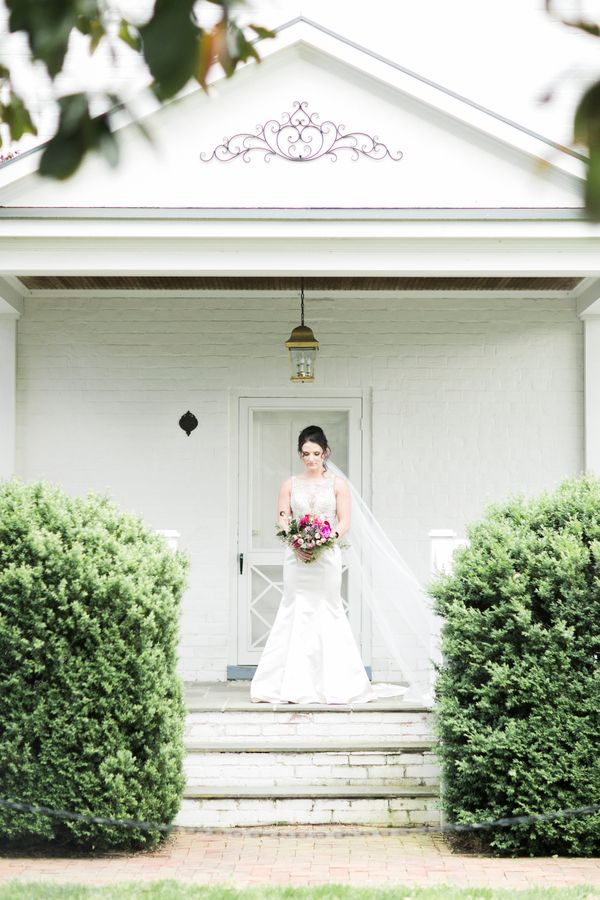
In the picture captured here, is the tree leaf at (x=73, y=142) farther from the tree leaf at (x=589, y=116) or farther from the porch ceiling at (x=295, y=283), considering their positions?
the porch ceiling at (x=295, y=283)

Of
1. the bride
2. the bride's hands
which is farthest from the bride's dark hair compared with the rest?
the bride's hands

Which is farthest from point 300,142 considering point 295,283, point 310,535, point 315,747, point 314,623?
point 315,747

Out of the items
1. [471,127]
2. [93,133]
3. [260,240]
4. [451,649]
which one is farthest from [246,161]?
[93,133]

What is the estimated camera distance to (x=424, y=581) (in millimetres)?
9875

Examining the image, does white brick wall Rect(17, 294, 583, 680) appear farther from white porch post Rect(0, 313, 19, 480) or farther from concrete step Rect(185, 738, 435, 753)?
concrete step Rect(185, 738, 435, 753)

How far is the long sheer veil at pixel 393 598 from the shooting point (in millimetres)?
8539

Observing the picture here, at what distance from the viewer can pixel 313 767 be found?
7441mm

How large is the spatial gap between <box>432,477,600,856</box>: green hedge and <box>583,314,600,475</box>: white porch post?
3.21 meters

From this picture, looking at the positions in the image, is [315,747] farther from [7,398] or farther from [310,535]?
[7,398]

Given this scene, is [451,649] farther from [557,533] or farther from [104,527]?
[104,527]

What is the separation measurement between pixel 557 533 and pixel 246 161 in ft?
12.8

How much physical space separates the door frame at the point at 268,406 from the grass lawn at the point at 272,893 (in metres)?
4.72

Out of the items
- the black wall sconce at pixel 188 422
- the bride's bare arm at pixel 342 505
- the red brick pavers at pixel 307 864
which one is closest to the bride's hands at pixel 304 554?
the bride's bare arm at pixel 342 505

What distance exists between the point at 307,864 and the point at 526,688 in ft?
5.22
